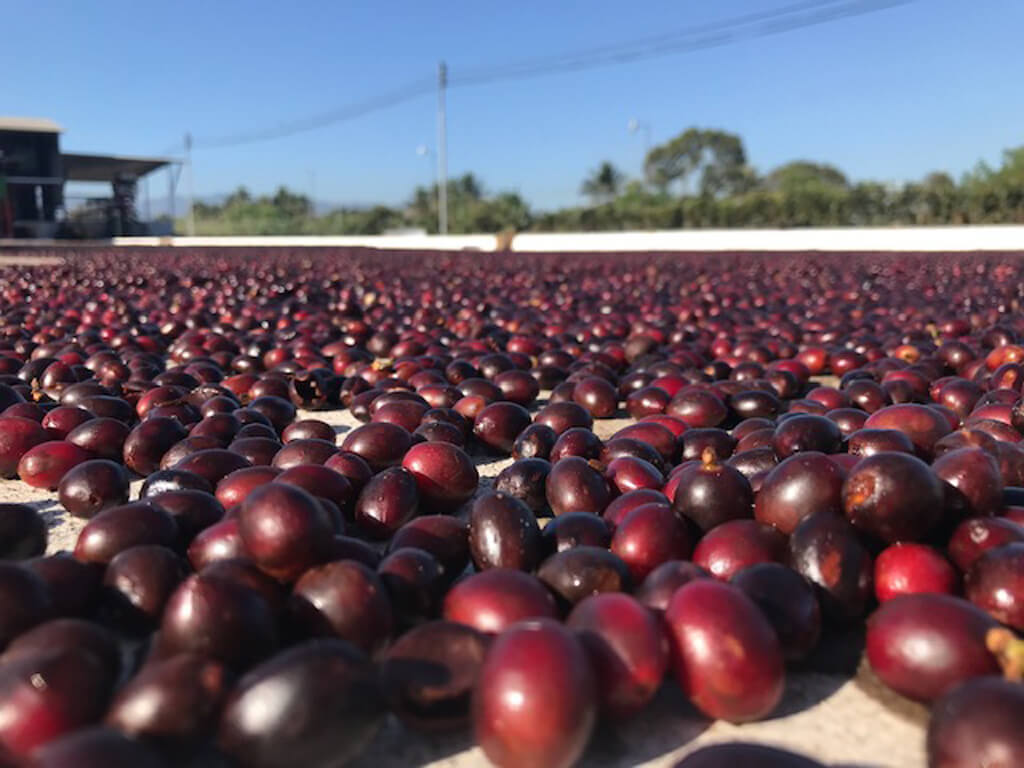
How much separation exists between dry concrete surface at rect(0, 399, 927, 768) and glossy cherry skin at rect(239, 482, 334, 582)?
15.2 inches

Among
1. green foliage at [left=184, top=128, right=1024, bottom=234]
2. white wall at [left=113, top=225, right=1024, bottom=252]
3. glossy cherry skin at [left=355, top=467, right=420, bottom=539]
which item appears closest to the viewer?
glossy cherry skin at [left=355, top=467, right=420, bottom=539]

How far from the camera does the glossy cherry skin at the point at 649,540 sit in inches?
77.5

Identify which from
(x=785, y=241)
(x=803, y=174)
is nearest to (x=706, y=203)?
(x=785, y=241)

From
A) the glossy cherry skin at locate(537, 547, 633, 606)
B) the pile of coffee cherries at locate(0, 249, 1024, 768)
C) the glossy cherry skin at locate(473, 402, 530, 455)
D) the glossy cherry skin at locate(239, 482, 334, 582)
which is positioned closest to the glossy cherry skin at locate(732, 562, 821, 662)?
the pile of coffee cherries at locate(0, 249, 1024, 768)

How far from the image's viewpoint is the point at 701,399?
12.6 ft

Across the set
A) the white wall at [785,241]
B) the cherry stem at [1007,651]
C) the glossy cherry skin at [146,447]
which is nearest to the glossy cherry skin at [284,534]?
the cherry stem at [1007,651]

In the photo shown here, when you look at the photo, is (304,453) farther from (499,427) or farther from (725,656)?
(725,656)

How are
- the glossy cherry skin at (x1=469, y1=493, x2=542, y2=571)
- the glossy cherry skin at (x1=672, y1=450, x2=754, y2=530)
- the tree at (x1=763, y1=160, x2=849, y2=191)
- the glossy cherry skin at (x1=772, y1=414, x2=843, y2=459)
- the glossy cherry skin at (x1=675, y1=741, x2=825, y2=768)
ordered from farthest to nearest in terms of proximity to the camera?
the tree at (x1=763, y1=160, x2=849, y2=191) < the glossy cherry skin at (x1=772, y1=414, x2=843, y2=459) < the glossy cherry skin at (x1=672, y1=450, x2=754, y2=530) < the glossy cherry skin at (x1=469, y1=493, x2=542, y2=571) < the glossy cherry skin at (x1=675, y1=741, x2=825, y2=768)

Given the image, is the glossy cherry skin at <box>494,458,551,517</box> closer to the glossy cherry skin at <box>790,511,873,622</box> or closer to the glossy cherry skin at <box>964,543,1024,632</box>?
the glossy cherry skin at <box>790,511,873,622</box>

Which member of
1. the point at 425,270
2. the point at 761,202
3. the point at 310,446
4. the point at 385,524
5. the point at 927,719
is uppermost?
the point at 761,202

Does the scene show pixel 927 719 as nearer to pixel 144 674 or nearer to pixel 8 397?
pixel 144 674

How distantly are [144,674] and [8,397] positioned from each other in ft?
10.2

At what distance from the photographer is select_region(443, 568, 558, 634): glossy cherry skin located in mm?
1593

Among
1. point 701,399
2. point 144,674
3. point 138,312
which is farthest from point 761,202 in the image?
point 144,674
